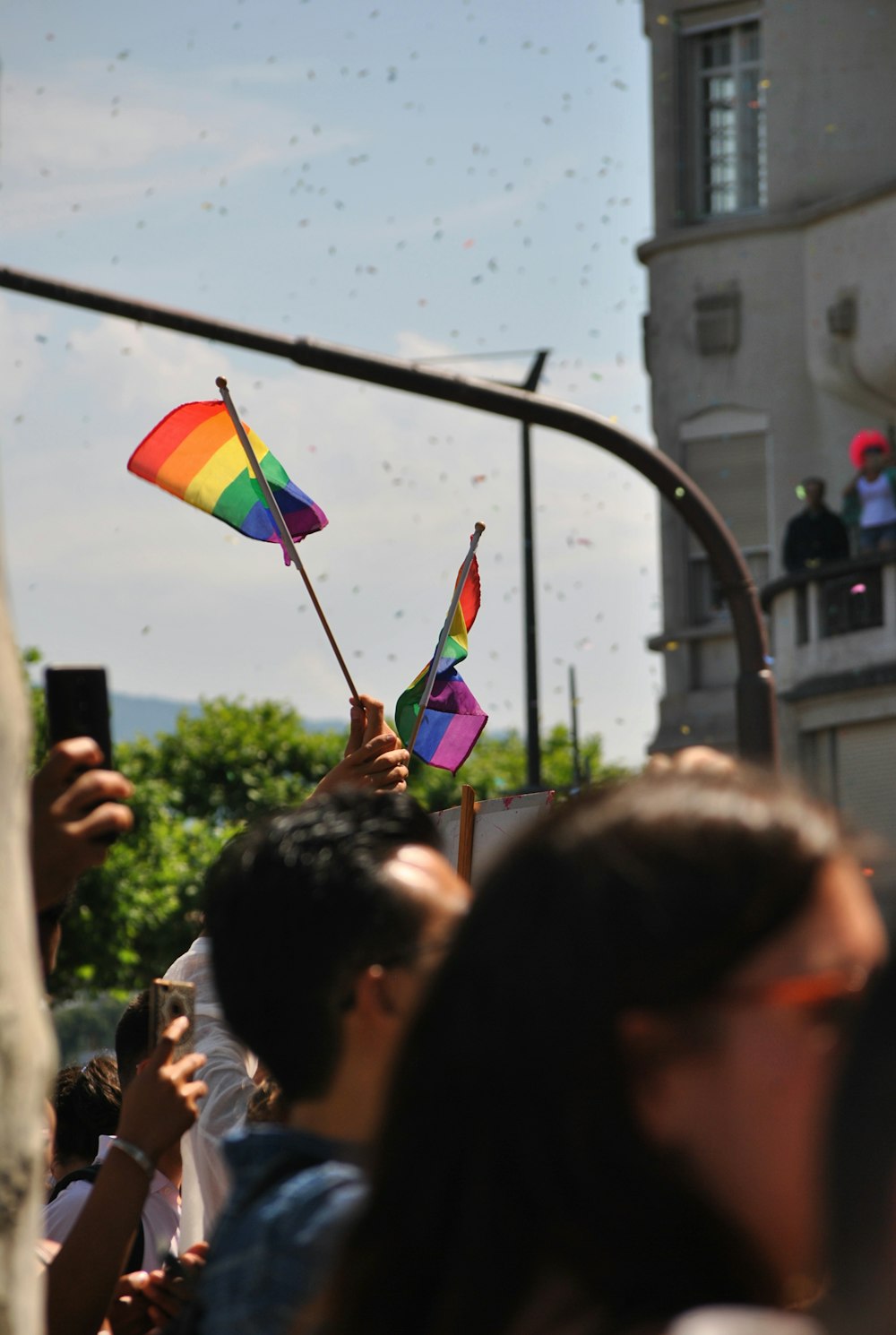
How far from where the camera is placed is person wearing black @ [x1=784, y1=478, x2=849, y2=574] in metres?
20.7

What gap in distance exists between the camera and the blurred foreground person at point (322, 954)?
2.50 m

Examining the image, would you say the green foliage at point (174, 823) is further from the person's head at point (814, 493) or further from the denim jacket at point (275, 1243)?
the denim jacket at point (275, 1243)

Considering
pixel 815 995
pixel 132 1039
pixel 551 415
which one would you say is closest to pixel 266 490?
pixel 132 1039

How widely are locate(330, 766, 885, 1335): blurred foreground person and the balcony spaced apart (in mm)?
18460

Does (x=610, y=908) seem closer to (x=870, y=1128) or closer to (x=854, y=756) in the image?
(x=870, y=1128)

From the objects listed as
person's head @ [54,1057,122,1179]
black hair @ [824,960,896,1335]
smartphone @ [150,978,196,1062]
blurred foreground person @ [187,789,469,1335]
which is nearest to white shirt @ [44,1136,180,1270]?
smartphone @ [150,978,196,1062]

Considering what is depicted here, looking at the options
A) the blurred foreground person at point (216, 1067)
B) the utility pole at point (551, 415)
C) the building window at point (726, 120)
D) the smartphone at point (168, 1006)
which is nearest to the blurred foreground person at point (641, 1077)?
the smartphone at point (168, 1006)

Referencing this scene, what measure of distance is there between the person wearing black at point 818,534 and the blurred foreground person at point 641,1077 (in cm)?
1926

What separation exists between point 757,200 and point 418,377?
16375 mm

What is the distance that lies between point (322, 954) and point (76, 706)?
62 cm

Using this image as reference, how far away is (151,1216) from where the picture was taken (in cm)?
467

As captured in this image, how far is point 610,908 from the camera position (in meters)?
1.66

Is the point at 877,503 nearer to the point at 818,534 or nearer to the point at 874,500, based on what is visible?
the point at 874,500

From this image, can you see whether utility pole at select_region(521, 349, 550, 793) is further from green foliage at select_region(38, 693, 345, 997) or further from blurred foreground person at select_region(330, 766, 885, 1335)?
blurred foreground person at select_region(330, 766, 885, 1335)
